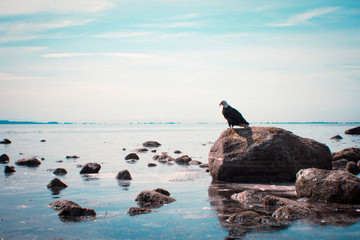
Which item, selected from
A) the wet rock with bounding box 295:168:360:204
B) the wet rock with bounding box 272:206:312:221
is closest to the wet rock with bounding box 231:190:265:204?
the wet rock with bounding box 295:168:360:204

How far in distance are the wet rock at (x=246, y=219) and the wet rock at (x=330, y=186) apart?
11.2ft

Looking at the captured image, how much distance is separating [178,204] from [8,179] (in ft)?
33.4

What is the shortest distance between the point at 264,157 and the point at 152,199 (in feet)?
20.0

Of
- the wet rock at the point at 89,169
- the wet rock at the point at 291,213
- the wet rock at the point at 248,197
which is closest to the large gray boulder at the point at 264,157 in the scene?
the wet rock at the point at 248,197

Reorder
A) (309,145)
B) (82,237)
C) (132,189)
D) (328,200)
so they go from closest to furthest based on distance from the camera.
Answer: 1. (82,237)
2. (328,200)
3. (132,189)
4. (309,145)

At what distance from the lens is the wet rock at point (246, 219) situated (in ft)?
27.1

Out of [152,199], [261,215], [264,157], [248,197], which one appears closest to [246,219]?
[261,215]

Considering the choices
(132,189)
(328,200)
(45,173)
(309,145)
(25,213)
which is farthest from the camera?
(45,173)

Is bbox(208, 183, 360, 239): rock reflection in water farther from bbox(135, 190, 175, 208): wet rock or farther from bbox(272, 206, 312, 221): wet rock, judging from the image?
bbox(135, 190, 175, 208): wet rock

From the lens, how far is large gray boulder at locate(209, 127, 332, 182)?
47.8ft

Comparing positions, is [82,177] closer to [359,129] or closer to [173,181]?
[173,181]

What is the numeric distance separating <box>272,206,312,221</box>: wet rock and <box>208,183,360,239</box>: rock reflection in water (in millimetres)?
50

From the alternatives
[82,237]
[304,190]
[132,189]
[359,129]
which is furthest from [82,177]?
[359,129]

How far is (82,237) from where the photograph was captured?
296 inches
